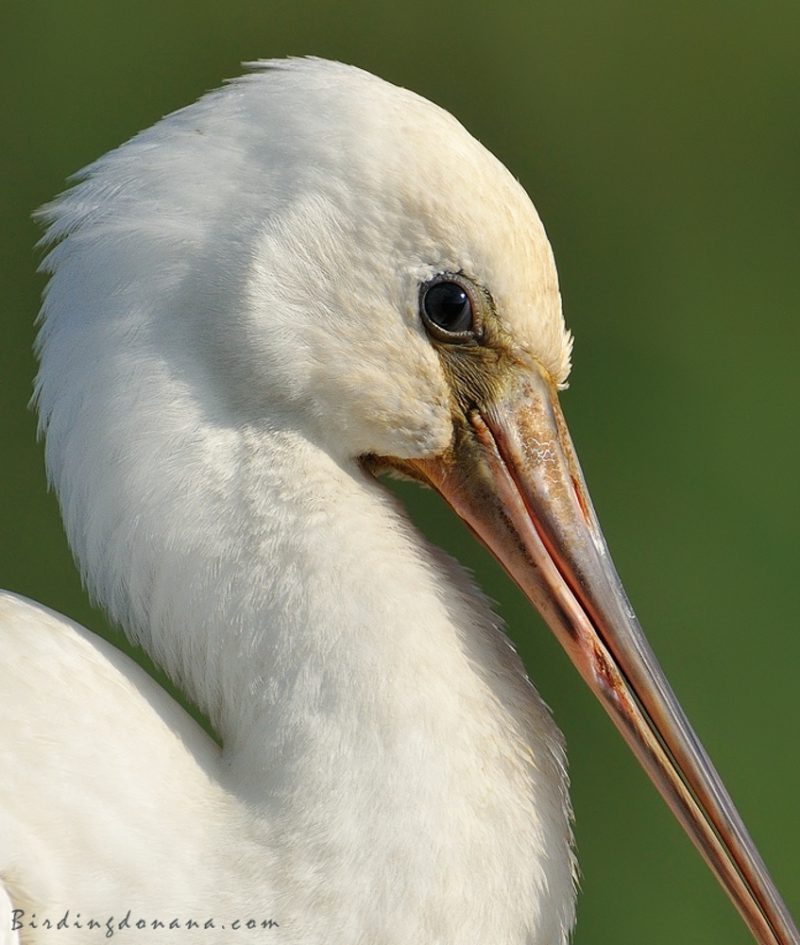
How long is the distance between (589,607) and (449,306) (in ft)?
1.01

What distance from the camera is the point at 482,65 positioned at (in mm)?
3959

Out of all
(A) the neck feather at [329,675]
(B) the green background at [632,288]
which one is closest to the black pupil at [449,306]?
(A) the neck feather at [329,675]

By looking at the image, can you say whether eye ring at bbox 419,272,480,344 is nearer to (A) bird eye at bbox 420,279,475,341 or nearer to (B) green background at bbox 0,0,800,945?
(A) bird eye at bbox 420,279,475,341

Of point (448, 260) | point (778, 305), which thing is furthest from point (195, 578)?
point (778, 305)

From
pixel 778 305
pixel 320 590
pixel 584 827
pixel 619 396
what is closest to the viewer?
pixel 320 590

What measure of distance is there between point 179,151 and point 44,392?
25cm

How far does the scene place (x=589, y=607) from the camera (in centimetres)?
142

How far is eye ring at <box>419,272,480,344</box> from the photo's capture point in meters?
1.36

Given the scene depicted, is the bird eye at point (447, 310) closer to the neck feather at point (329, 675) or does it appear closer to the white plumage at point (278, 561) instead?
the white plumage at point (278, 561)

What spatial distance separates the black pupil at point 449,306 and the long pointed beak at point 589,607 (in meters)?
0.08

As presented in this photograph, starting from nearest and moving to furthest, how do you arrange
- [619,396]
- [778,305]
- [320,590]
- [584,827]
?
[320,590] → [584,827] → [619,396] → [778,305]

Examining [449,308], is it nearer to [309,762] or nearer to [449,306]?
[449,306]

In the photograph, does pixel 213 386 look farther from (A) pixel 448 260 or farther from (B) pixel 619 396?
(B) pixel 619 396

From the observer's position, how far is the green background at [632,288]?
10.6 ft
